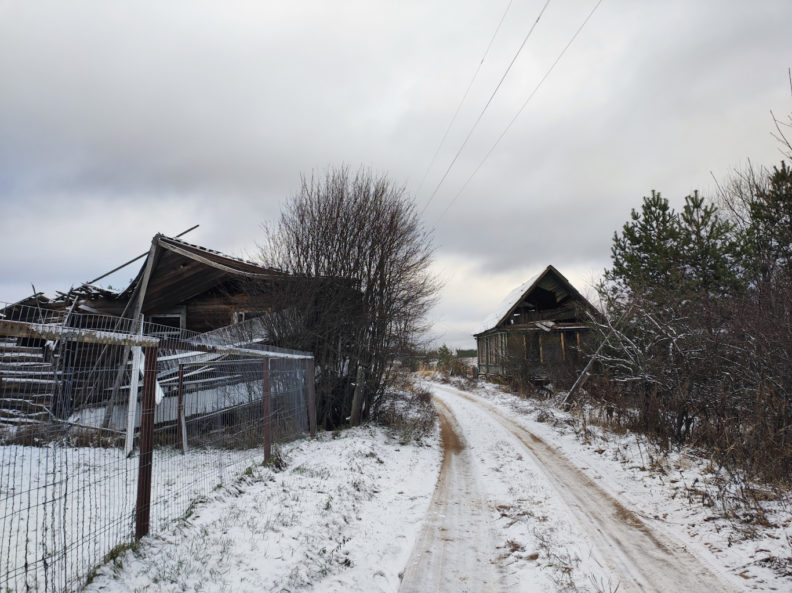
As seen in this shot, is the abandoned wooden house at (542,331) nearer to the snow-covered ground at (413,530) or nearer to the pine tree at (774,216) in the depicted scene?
the pine tree at (774,216)

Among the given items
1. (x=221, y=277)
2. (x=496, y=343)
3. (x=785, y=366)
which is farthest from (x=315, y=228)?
(x=496, y=343)

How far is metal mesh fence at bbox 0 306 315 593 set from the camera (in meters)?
3.36

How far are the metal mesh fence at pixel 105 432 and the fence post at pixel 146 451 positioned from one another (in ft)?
0.04

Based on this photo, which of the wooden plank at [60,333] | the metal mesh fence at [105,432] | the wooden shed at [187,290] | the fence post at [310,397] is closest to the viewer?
the wooden plank at [60,333]

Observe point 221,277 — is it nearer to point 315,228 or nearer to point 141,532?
point 315,228

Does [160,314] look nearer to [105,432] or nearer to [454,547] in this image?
[105,432]

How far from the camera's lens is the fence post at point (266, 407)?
736 cm

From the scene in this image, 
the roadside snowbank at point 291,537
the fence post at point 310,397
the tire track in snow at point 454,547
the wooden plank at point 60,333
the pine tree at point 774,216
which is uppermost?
the pine tree at point 774,216

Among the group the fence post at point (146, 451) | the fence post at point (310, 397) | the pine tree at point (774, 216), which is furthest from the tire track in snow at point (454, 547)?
the pine tree at point (774, 216)

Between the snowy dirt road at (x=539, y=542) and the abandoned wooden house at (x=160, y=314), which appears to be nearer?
the abandoned wooden house at (x=160, y=314)

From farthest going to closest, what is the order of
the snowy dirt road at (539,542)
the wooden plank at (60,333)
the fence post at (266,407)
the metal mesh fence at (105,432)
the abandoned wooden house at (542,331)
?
the abandoned wooden house at (542,331), the fence post at (266,407), the snowy dirt road at (539,542), the metal mesh fence at (105,432), the wooden plank at (60,333)

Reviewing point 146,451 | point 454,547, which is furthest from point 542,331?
point 146,451

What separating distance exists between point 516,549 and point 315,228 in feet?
30.7

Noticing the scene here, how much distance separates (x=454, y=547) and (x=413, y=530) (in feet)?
2.27
